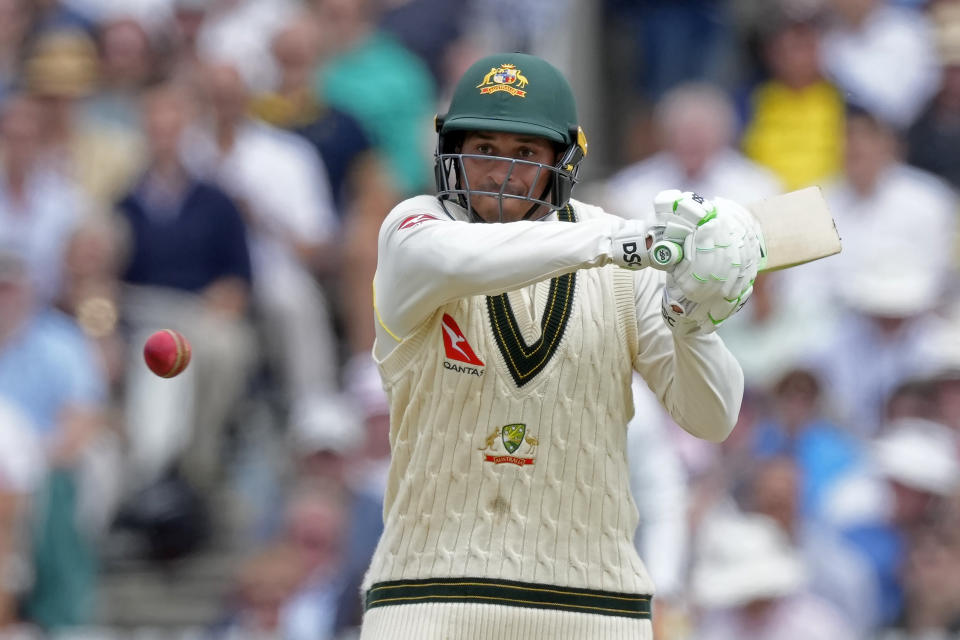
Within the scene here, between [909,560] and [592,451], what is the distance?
3.62m

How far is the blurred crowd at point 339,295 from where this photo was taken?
25.3 ft

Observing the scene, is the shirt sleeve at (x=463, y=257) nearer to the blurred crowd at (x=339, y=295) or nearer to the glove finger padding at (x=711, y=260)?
the glove finger padding at (x=711, y=260)

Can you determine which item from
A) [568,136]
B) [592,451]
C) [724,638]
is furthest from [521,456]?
[724,638]

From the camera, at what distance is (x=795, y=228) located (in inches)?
162

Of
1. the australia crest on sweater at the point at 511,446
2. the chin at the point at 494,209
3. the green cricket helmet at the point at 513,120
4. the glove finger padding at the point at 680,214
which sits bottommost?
the australia crest on sweater at the point at 511,446

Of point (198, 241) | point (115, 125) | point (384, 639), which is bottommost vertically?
point (384, 639)

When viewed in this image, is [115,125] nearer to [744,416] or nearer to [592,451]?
[744,416]

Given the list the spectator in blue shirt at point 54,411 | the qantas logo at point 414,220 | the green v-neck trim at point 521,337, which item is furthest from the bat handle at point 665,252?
the spectator in blue shirt at point 54,411

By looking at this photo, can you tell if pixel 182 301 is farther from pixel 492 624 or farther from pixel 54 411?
pixel 492 624

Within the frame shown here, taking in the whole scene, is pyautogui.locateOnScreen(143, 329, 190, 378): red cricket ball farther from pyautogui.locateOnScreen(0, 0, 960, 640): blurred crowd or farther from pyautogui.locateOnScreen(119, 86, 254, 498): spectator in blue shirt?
pyautogui.locateOnScreen(119, 86, 254, 498): spectator in blue shirt

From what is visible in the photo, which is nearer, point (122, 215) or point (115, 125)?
point (122, 215)

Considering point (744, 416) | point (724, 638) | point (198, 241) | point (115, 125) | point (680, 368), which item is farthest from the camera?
point (115, 125)

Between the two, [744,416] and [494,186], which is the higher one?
[744,416]

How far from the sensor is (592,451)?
421cm
